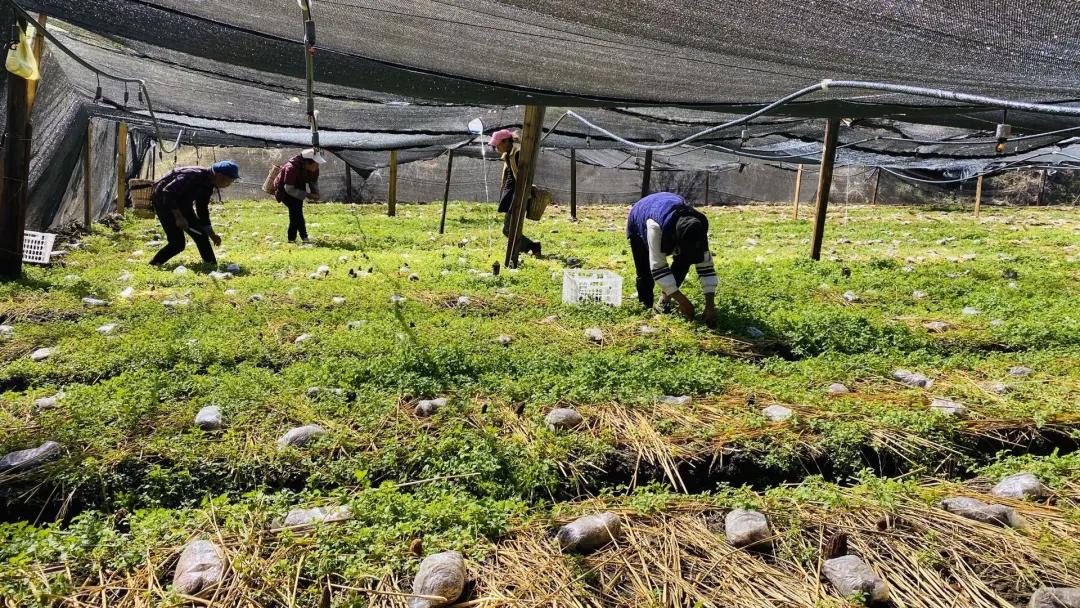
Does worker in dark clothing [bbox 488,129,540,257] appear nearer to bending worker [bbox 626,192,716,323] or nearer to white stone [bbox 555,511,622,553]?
bending worker [bbox 626,192,716,323]

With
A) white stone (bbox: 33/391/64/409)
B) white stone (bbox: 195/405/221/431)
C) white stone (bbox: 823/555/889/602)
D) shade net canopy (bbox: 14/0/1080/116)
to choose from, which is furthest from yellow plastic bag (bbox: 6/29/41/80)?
white stone (bbox: 823/555/889/602)

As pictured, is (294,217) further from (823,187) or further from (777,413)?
(777,413)

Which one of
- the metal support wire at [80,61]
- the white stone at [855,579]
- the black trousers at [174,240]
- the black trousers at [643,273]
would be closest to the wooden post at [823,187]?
the black trousers at [643,273]

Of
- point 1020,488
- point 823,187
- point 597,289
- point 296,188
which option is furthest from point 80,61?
point 823,187

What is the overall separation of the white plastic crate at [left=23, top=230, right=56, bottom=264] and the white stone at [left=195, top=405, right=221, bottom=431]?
510 centimetres

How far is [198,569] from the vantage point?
6.79 feet

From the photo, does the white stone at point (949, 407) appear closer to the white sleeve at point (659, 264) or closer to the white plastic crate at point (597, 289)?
the white sleeve at point (659, 264)

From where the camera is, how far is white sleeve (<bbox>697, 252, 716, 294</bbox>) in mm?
5191

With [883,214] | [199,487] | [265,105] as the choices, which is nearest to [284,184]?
[265,105]

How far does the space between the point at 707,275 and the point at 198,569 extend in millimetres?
3998

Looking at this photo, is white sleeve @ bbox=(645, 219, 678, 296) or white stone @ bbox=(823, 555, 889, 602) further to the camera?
white sleeve @ bbox=(645, 219, 678, 296)

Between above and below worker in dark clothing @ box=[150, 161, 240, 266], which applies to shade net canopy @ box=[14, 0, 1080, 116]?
above

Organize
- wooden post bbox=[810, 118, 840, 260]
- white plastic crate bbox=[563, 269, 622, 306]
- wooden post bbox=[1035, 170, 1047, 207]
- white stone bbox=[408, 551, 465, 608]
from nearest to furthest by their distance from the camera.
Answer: white stone bbox=[408, 551, 465, 608] → white plastic crate bbox=[563, 269, 622, 306] → wooden post bbox=[810, 118, 840, 260] → wooden post bbox=[1035, 170, 1047, 207]

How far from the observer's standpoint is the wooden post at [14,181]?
6.03 m
